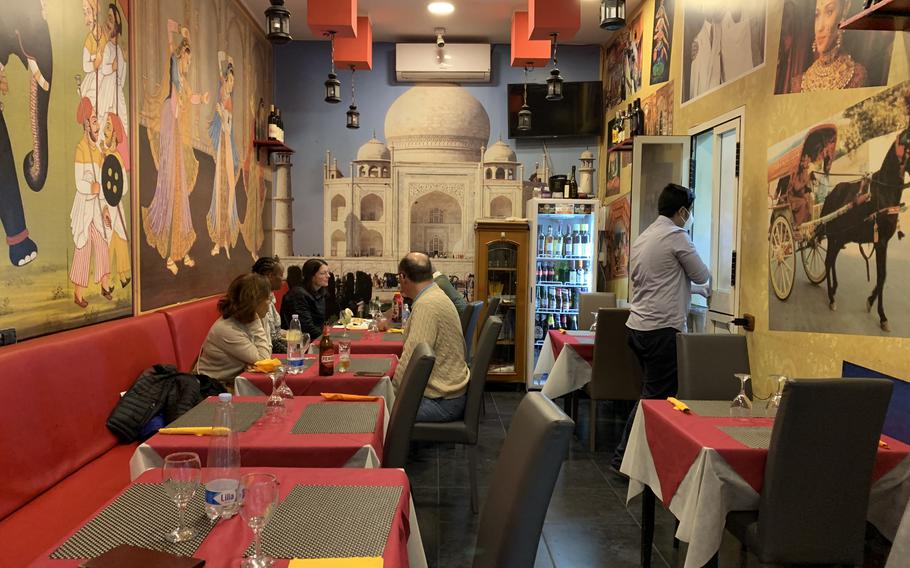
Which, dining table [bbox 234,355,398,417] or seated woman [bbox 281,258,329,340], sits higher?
seated woman [bbox 281,258,329,340]

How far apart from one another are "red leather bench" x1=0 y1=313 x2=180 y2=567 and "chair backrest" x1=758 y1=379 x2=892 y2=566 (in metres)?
2.55

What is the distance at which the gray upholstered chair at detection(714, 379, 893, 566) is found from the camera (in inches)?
86.9

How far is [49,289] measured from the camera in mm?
3305

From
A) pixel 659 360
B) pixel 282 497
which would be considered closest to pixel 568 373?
pixel 659 360

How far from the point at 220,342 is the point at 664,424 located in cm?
258

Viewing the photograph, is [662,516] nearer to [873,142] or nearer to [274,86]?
[873,142]

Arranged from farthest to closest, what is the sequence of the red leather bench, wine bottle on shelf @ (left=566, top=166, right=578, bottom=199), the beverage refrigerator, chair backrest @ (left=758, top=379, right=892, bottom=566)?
wine bottle on shelf @ (left=566, top=166, right=578, bottom=199) → the beverage refrigerator → the red leather bench → chair backrest @ (left=758, top=379, right=892, bottom=566)

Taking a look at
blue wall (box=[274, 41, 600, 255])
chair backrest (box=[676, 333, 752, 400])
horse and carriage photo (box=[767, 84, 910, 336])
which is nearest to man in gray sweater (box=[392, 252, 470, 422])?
chair backrest (box=[676, 333, 752, 400])

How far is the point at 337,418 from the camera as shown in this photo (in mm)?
2551

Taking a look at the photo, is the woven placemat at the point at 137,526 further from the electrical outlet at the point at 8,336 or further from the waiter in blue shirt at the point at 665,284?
the waiter in blue shirt at the point at 665,284

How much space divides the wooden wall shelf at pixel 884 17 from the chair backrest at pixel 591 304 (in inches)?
160

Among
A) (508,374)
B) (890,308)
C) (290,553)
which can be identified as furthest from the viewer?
(508,374)

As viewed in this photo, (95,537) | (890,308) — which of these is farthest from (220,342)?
(890,308)

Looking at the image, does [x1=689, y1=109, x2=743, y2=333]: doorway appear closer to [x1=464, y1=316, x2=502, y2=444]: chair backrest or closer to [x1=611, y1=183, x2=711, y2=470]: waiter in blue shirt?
[x1=611, y1=183, x2=711, y2=470]: waiter in blue shirt
